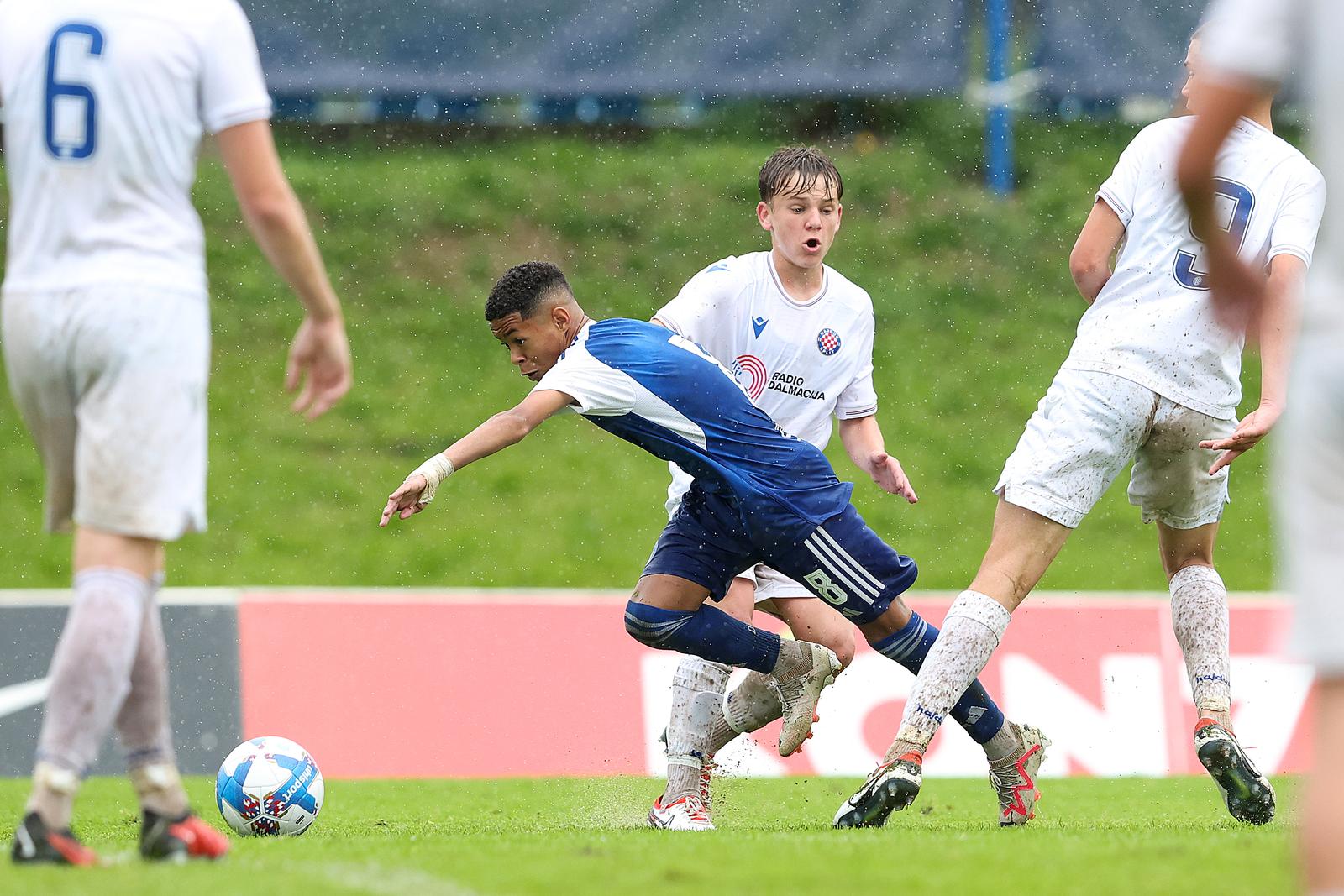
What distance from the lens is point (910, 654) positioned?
5.71 meters

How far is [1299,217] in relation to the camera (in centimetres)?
535

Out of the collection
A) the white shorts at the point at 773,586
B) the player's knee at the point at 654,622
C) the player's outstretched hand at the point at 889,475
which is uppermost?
the player's outstretched hand at the point at 889,475

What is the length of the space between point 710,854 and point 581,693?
518cm

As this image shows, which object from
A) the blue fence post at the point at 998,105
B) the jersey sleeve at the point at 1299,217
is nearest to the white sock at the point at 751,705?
the jersey sleeve at the point at 1299,217

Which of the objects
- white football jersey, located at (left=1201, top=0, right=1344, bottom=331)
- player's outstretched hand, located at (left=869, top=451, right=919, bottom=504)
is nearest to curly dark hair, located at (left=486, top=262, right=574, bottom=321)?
player's outstretched hand, located at (left=869, top=451, right=919, bottom=504)

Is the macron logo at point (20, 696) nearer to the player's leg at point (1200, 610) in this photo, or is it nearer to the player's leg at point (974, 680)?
the player's leg at point (974, 680)

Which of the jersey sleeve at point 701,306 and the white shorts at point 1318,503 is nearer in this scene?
the white shorts at point 1318,503

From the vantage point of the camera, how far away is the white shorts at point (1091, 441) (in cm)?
533

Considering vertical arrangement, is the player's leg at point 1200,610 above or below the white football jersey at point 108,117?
below

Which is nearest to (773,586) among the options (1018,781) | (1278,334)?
(1018,781)

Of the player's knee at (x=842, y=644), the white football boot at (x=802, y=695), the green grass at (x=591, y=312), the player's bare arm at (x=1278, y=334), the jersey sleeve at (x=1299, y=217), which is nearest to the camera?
the player's bare arm at (x=1278, y=334)

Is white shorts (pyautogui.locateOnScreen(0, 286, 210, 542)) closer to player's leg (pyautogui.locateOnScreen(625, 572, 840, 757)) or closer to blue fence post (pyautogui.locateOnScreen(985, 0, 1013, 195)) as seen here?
player's leg (pyautogui.locateOnScreen(625, 572, 840, 757))

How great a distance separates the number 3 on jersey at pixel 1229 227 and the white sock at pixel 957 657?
127 cm

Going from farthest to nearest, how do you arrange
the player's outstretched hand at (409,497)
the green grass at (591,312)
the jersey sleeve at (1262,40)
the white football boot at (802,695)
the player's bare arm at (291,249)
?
the green grass at (591,312) < the white football boot at (802,695) < the player's outstretched hand at (409,497) < the player's bare arm at (291,249) < the jersey sleeve at (1262,40)
